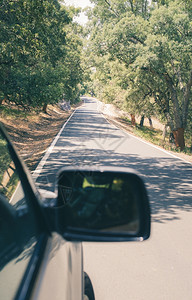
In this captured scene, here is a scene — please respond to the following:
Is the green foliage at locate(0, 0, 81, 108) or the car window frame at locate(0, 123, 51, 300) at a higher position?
the green foliage at locate(0, 0, 81, 108)

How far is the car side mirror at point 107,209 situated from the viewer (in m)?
1.28

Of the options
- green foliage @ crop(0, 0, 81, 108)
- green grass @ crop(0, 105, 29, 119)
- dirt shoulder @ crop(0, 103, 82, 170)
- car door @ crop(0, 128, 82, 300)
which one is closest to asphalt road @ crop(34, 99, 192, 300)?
car door @ crop(0, 128, 82, 300)

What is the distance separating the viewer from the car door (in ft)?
3.61

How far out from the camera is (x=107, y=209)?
133 centimetres

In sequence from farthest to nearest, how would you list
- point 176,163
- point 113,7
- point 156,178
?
point 113,7, point 176,163, point 156,178

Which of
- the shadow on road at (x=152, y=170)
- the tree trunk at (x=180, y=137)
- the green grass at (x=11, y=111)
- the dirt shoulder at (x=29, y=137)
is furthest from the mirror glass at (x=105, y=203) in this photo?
the tree trunk at (x=180, y=137)

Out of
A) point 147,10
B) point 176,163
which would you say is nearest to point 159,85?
point 147,10

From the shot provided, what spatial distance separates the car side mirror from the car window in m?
0.17

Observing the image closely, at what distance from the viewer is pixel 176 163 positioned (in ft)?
36.6

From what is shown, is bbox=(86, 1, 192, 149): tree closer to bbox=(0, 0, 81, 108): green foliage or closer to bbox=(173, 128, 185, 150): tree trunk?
bbox=(173, 128, 185, 150): tree trunk

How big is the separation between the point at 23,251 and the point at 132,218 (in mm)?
519

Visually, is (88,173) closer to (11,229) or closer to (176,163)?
(11,229)

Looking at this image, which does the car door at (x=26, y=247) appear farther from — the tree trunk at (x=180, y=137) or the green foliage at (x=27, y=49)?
the tree trunk at (x=180, y=137)

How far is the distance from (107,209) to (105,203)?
0.11ft
